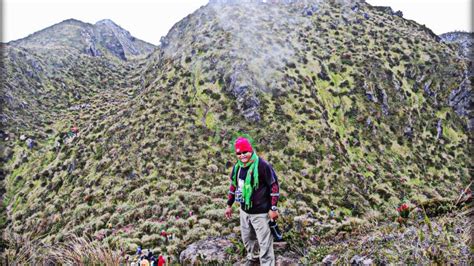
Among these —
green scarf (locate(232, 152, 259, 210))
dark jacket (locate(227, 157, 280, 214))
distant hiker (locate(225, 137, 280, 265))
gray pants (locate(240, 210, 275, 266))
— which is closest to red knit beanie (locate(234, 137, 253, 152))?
distant hiker (locate(225, 137, 280, 265))

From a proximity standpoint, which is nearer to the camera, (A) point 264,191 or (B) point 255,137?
(A) point 264,191

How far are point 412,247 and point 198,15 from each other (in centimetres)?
5975

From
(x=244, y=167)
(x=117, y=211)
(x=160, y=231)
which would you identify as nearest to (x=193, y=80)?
(x=117, y=211)

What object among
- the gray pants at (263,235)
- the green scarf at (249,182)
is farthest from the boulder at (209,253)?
the green scarf at (249,182)

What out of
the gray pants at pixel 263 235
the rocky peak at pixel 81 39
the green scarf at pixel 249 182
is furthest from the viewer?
the rocky peak at pixel 81 39

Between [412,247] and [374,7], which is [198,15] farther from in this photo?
[412,247]

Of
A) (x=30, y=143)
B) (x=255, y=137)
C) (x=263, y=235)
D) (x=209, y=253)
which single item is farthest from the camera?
(x=30, y=143)

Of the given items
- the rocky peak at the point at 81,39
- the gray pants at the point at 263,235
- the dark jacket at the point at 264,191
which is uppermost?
the rocky peak at the point at 81,39

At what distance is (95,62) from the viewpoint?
272 ft

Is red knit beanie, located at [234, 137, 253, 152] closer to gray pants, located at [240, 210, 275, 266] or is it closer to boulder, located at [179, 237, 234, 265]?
gray pants, located at [240, 210, 275, 266]

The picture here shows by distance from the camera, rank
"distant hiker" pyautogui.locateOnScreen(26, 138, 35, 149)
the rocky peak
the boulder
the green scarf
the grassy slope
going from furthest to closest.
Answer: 1. the rocky peak
2. "distant hiker" pyautogui.locateOnScreen(26, 138, 35, 149)
3. the grassy slope
4. the boulder
5. the green scarf

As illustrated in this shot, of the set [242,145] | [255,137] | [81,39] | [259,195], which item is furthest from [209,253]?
[81,39]

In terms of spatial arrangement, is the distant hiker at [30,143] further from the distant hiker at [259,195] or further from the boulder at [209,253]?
the distant hiker at [259,195]

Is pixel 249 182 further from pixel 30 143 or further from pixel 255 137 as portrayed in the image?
pixel 30 143
